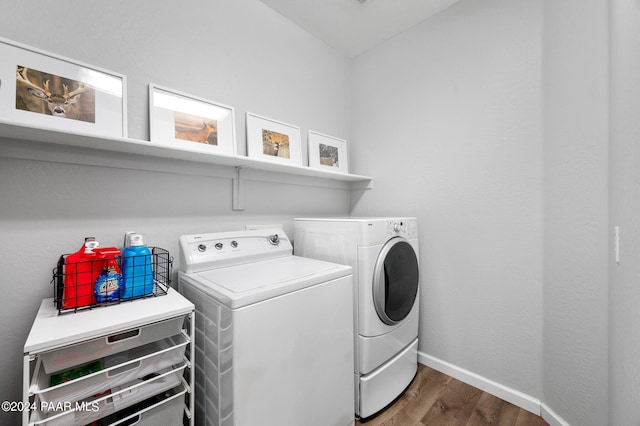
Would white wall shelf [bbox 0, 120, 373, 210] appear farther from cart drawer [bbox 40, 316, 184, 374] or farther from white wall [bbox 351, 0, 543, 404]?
white wall [bbox 351, 0, 543, 404]

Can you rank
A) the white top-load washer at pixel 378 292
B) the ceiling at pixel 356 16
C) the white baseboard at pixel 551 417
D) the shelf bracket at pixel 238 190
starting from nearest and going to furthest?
1. the white baseboard at pixel 551 417
2. the white top-load washer at pixel 378 292
3. the shelf bracket at pixel 238 190
4. the ceiling at pixel 356 16

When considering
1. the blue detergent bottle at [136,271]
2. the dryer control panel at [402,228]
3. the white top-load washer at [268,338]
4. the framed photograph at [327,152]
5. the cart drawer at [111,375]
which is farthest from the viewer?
the framed photograph at [327,152]

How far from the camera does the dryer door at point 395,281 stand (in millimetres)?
1442

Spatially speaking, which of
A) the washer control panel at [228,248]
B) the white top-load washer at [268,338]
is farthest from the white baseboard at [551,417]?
the washer control panel at [228,248]

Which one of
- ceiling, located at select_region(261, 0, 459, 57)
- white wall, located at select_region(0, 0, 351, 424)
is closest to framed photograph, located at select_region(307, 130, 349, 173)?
white wall, located at select_region(0, 0, 351, 424)

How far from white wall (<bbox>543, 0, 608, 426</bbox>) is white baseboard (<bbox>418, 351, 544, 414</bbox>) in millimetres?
85

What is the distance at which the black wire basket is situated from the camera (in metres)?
0.93

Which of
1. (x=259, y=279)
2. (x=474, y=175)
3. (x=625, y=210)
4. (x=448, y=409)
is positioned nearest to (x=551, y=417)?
(x=448, y=409)

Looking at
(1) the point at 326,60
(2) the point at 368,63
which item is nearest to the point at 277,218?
(1) the point at 326,60

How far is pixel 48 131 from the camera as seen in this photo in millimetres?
957

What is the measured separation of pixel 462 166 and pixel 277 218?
1375 mm

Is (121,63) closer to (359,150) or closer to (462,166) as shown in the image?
(359,150)

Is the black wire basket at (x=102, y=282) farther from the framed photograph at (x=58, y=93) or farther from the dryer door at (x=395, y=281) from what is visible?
the dryer door at (x=395, y=281)

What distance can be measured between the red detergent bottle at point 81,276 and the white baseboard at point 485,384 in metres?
2.09
